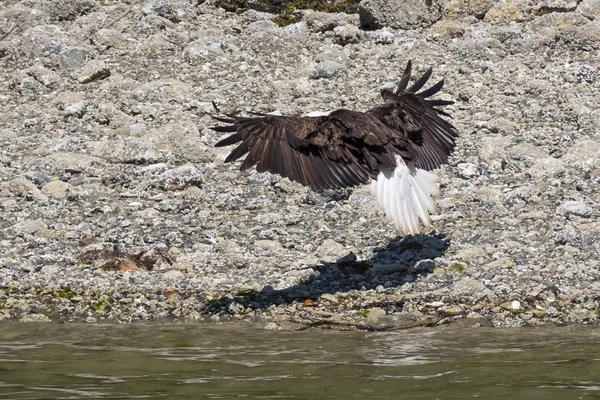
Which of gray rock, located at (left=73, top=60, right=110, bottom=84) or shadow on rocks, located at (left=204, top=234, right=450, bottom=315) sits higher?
gray rock, located at (left=73, top=60, right=110, bottom=84)

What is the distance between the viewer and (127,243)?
1005cm

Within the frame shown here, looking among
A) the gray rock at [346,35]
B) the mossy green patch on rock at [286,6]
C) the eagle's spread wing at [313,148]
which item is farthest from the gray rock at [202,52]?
the eagle's spread wing at [313,148]

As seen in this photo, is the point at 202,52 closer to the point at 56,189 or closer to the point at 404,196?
the point at 56,189

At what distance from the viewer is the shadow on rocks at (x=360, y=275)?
9.13m

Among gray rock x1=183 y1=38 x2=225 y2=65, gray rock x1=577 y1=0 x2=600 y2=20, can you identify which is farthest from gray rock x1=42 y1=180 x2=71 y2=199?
gray rock x1=577 y1=0 x2=600 y2=20

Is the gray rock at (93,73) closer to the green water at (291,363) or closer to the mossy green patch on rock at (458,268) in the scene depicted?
the green water at (291,363)

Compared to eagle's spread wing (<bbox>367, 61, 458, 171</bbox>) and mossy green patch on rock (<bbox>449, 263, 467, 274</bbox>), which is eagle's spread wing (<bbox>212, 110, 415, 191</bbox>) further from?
mossy green patch on rock (<bbox>449, 263, 467, 274</bbox>)

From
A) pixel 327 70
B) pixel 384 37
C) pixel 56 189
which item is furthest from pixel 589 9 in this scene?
pixel 56 189

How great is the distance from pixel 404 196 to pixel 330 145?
0.88 m

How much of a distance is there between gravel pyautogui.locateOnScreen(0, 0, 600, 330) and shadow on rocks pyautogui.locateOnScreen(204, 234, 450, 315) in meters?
0.02

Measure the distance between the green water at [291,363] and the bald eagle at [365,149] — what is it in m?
1.28

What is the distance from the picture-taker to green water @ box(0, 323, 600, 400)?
680cm

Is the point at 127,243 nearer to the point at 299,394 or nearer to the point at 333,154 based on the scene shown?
the point at 333,154

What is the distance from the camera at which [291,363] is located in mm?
7531
